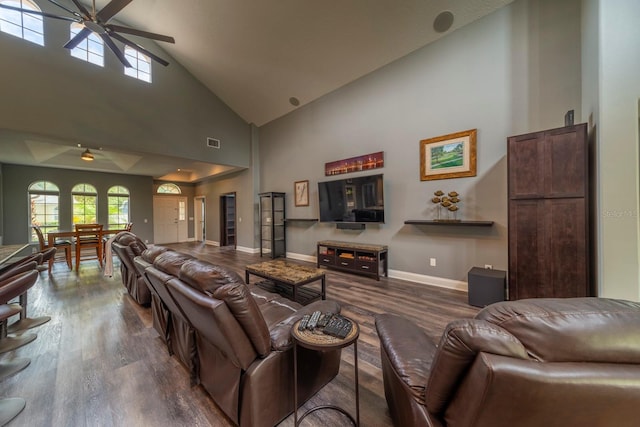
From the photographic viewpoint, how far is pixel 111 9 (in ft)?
8.82

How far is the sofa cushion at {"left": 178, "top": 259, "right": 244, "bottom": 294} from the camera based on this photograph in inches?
47.3

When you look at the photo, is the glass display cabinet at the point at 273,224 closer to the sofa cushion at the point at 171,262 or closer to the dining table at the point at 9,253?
the dining table at the point at 9,253

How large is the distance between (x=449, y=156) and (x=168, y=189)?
31.3ft

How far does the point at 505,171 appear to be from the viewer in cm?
316

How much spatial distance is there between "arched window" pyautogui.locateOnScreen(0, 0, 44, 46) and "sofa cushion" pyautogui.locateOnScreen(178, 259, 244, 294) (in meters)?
5.47

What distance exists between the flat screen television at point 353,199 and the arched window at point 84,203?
24.0ft

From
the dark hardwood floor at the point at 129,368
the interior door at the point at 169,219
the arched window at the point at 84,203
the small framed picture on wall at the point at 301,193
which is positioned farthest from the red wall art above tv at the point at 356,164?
the arched window at the point at 84,203

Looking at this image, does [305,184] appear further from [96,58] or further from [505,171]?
[96,58]

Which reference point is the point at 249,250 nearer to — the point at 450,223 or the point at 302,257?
the point at 302,257

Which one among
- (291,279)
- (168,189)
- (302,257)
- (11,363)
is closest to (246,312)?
(291,279)

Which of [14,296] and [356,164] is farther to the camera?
[356,164]

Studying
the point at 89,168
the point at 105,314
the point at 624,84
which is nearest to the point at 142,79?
the point at 89,168

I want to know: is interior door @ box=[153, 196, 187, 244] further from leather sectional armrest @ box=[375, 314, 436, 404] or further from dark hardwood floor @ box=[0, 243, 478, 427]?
leather sectional armrest @ box=[375, 314, 436, 404]

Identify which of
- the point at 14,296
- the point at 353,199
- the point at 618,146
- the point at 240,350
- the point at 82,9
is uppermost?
the point at 82,9
